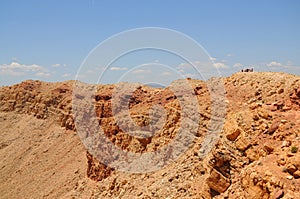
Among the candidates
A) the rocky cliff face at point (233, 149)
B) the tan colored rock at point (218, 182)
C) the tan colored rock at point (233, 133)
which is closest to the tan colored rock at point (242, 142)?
the rocky cliff face at point (233, 149)

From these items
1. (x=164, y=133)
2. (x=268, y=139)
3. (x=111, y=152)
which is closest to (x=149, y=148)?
(x=164, y=133)

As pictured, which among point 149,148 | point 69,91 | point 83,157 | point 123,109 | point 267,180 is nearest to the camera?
point 267,180

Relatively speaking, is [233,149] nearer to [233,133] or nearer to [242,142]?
[242,142]

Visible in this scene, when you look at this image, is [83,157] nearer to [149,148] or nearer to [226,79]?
[149,148]

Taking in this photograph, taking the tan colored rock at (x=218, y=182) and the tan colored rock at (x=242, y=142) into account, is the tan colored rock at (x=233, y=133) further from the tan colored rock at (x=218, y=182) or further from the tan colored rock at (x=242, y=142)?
the tan colored rock at (x=218, y=182)

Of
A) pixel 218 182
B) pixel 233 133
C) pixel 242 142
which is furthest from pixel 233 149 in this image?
pixel 218 182

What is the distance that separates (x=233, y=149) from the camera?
1202 cm

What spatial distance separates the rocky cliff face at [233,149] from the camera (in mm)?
9672

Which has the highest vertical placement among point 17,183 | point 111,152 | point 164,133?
point 164,133

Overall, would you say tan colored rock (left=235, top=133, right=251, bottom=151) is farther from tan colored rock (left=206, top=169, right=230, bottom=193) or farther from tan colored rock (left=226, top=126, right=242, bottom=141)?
tan colored rock (left=206, top=169, right=230, bottom=193)

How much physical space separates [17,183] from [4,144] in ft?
51.3

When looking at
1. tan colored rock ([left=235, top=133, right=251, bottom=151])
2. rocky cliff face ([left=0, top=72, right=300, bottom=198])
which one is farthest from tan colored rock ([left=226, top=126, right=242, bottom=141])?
tan colored rock ([left=235, top=133, right=251, bottom=151])

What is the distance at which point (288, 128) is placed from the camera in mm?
11430

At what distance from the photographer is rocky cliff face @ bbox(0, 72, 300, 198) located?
9.67 m
